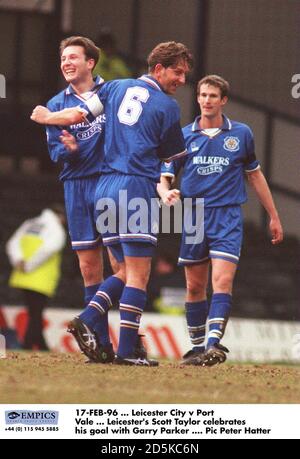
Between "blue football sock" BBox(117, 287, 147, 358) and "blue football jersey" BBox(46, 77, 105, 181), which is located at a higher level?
"blue football jersey" BBox(46, 77, 105, 181)

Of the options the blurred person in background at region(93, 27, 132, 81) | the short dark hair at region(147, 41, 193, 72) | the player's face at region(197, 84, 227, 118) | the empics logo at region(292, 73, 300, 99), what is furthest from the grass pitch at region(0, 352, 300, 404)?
the empics logo at region(292, 73, 300, 99)

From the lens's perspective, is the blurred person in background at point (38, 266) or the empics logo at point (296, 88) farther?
the empics logo at point (296, 88)

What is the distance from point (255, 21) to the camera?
52.2ft

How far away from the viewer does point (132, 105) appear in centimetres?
779

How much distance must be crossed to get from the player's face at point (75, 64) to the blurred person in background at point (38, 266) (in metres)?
4.24

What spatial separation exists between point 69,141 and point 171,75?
680 millimetres

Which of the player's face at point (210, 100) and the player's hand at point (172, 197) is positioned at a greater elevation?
the player's face at point (210, 100)

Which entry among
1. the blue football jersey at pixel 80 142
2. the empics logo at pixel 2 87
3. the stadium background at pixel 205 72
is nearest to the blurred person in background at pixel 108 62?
the empics logo at pixel 2 87

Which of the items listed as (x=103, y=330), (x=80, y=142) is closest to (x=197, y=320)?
(x=103, y=330)

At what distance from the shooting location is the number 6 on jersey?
25.5 feet

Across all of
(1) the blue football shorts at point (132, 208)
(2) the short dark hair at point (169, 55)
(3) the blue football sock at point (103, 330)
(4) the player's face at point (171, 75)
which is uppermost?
(2) the short dark hair at point (169, 55)

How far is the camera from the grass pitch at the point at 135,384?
6.83m

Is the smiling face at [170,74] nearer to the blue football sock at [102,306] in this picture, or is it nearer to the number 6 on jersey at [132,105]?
the number 6 on jersey at [132,105]

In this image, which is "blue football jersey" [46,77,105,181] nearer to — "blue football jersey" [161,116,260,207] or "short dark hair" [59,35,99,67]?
"short dark hair" [59,35,99,67]
